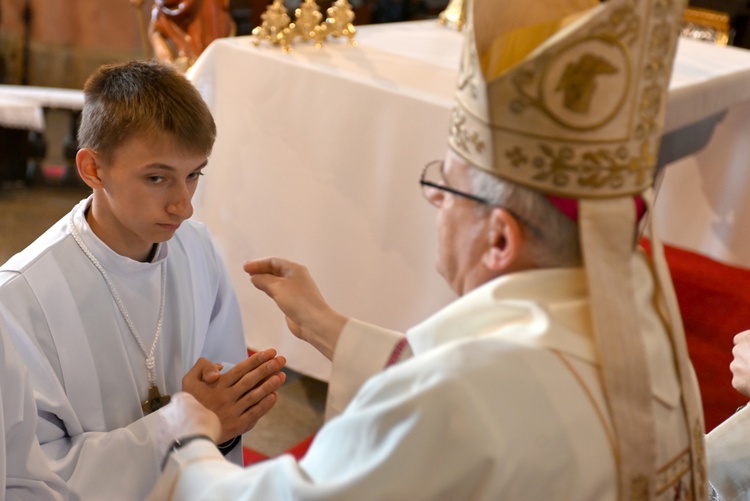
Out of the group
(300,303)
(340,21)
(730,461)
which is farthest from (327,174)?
(730,461)

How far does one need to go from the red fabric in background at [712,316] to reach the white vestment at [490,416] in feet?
6.93

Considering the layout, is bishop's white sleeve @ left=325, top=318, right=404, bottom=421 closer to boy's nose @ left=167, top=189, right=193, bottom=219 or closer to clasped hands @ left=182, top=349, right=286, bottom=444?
clasped hands @ left=182, top=349, right=286, bottom=444

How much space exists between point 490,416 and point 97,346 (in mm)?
1259

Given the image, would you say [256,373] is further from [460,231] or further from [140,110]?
[460,231]

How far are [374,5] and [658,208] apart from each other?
359cm

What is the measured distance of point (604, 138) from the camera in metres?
1.36

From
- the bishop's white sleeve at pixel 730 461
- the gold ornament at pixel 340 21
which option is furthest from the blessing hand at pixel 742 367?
the gold ornament at pixel 340 21

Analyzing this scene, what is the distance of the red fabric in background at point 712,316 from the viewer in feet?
11.4

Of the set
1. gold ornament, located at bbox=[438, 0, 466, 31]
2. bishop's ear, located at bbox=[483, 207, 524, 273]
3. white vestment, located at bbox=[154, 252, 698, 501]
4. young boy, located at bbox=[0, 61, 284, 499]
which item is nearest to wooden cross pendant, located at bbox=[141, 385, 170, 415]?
young boy, located at bbox=[0, 61, 284, 499]

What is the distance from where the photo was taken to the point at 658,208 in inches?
209

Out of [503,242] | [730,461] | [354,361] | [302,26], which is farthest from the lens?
[302,26]

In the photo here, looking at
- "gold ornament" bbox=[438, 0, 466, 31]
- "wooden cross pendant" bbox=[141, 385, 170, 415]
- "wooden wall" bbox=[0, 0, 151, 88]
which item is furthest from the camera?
"wooden wall" bbox=[0, 0, 151, 88]

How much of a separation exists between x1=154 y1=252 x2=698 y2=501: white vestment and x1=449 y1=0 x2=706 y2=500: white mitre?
0.05m

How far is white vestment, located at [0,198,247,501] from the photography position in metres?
2.09
